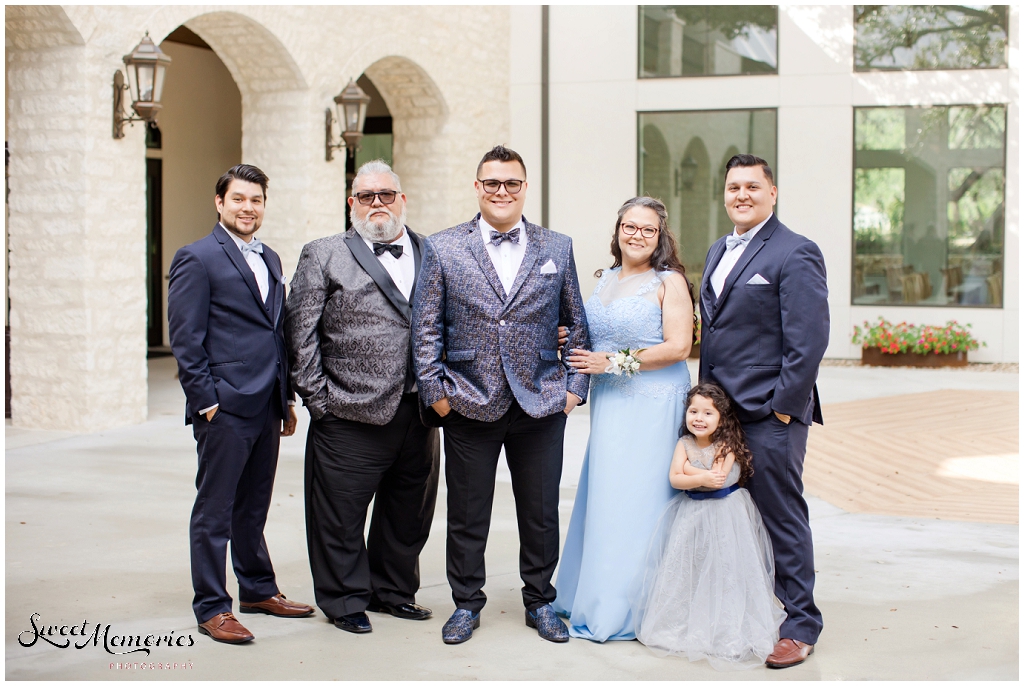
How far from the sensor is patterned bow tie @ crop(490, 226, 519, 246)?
3967 millimetres

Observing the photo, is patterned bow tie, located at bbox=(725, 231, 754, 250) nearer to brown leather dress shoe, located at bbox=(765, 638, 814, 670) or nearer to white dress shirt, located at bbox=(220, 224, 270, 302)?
brown leather dress shoe, located at bbox=(765, 638, 814, 670)

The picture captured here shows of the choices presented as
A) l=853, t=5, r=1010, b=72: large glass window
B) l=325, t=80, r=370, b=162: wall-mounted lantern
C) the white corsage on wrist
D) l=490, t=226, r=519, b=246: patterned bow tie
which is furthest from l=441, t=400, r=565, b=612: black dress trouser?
l=853, t=5, r=1010, b=72: large glass window

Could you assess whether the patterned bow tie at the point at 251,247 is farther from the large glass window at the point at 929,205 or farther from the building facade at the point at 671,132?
the large glass window at the point at 929,205

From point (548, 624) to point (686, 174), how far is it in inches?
435

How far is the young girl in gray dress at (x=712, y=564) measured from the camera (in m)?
3.76

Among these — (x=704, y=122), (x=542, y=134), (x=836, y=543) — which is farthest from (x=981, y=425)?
(x=542, y=134)

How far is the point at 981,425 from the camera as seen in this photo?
8.83 m

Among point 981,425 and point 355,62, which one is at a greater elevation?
point 355,62

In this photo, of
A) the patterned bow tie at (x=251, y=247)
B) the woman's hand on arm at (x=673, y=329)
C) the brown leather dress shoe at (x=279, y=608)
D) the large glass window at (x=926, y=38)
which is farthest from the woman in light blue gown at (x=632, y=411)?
the large glass window at (x=926, y=38)

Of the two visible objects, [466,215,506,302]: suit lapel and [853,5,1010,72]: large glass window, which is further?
[853,5,1010,72]: large glass window

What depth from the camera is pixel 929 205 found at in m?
13.6

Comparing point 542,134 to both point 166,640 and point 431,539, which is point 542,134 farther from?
point 166,640

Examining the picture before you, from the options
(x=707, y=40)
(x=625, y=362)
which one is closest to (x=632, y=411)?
(x=625, y=362)

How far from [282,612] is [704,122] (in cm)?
1122
